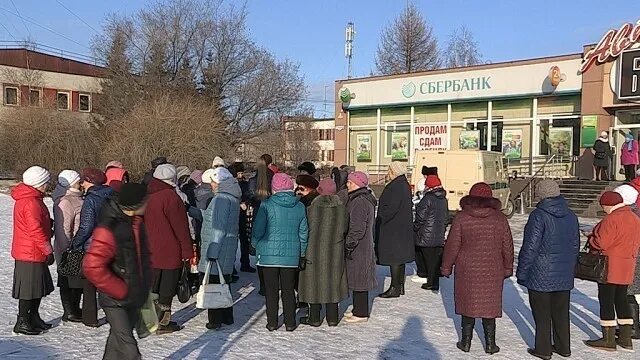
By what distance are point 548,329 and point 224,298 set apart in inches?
126

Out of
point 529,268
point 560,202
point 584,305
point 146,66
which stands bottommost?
point 584,305

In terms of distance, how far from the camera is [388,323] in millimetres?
6914

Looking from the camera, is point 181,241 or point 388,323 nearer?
point 181,241

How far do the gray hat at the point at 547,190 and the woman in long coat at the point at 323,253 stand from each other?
2.06 metres

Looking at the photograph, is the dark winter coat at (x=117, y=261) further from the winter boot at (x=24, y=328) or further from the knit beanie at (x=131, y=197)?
the winter boot at (x=24, y=328)

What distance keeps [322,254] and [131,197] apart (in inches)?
115

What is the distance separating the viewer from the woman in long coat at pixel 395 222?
7836mm

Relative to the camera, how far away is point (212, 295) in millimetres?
6082

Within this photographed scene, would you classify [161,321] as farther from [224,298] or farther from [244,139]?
[244,139]

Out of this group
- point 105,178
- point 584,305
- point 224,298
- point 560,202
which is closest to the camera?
point 560,202

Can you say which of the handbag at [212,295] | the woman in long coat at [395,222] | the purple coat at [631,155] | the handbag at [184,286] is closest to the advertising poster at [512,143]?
the purple coat at [631,155]

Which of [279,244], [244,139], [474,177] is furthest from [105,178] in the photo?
[244,139]

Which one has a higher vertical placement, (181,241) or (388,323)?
(181,241)

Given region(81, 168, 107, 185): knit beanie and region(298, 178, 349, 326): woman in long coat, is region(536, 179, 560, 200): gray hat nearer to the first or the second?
region(298, 178, 349, 326): woman in long coat
